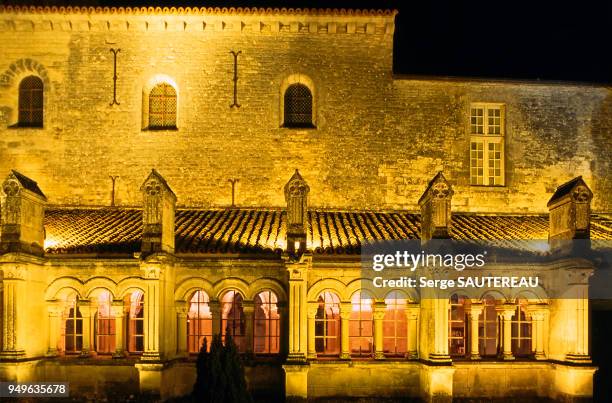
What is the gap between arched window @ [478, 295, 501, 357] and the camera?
66.1 ft

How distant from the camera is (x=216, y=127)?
23.8 meters

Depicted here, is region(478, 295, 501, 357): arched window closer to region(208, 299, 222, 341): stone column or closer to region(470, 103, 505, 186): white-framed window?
region(470, 103, 505, 186): white-framed window

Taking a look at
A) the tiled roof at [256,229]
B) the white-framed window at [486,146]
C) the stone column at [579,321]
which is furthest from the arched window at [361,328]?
the white-framed window at [486,146]

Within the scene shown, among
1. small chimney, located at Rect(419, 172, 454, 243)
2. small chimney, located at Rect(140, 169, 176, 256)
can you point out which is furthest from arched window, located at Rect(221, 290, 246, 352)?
small chimney, located at Rect(419, 172, 454, 243)

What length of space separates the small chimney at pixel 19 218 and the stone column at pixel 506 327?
40.2 ft

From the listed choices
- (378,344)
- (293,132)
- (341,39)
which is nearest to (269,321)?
(378,344)

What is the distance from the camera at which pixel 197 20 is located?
2372cm

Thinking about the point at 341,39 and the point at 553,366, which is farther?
the point at 341,39

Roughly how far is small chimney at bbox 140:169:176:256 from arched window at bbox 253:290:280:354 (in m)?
3.00

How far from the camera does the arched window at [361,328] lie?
20.0 m

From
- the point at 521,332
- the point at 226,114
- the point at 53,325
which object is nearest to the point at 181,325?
the point at 53,325

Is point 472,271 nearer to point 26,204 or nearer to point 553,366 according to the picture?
point 553,366

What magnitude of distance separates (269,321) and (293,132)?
6.71m

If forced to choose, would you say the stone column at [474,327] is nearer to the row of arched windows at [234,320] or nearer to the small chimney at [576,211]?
the small chimney at [576,211]
